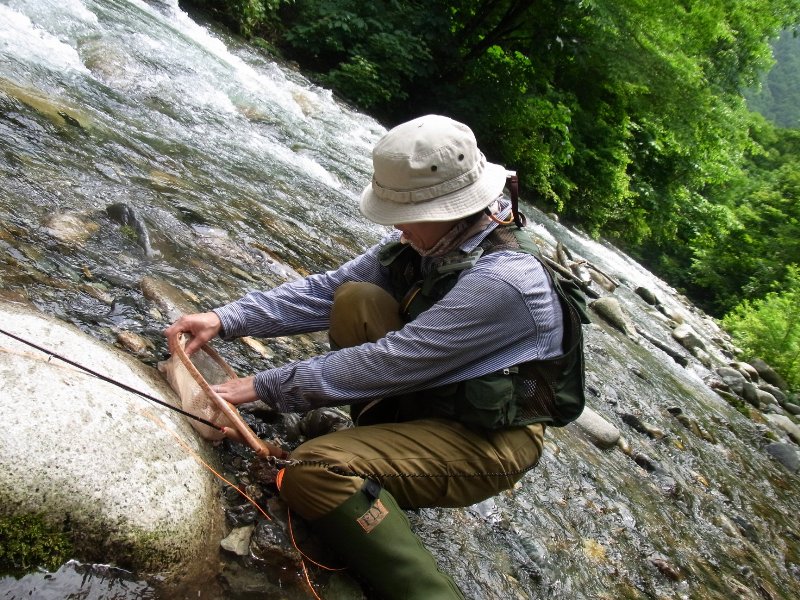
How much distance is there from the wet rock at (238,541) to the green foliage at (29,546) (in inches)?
20.9

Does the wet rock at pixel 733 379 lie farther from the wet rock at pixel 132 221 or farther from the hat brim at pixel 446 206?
the wet rock at pixel 132 221

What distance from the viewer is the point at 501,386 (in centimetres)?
235

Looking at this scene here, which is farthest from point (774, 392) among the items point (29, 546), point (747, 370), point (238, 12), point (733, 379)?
point (238, 12)

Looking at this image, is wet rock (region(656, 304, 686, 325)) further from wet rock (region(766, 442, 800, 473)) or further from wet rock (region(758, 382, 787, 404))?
wet rock (region(766, 442, 800, 473))

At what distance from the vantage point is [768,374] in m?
12.5

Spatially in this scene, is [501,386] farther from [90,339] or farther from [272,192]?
[272,192]

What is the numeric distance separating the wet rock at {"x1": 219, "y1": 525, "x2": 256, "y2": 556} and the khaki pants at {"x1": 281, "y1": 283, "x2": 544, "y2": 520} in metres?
0.20

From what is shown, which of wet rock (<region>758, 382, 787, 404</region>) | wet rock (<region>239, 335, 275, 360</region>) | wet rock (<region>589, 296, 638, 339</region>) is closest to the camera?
wet rock (<region>239, 335, 275, 360</region>)

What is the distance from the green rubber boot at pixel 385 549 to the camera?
7.25 ft

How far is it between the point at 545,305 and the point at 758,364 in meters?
12.6

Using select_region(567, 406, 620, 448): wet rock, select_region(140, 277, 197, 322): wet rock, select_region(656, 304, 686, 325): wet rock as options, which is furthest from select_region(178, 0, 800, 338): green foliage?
select_region(140, 277, 197, 322): wet rock

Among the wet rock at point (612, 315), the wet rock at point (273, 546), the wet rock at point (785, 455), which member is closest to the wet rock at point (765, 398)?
the wet rock at point (612, 315)

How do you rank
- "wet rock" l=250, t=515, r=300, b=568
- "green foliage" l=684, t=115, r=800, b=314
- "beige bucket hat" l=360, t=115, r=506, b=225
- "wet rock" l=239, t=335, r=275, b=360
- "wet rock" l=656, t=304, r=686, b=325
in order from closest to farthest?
"wet rock" l=250, t=515, r=300, b=568 → "beige bucket hat" l=360, t=115, r=506, b=225 → "wet rock" l=239, t=335, r=275, b=360 → "wet rock" l=656, t=304, r=686, b=325 → "green foliage" l=684, t=115, r=800, b=314

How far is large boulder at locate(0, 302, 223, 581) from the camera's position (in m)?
1.87
